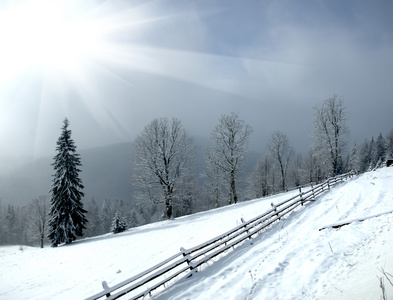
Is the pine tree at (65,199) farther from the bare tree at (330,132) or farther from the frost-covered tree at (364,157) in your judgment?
the frost-covered tree at (364,157)

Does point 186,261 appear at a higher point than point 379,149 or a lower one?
lower

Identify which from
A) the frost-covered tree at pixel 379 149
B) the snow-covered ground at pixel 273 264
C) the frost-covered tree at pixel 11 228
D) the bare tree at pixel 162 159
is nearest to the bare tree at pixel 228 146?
the bare tree at pixel 162 159

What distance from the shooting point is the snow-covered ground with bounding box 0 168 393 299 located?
595 cm

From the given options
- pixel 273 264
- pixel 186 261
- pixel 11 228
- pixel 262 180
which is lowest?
pixel 11 228

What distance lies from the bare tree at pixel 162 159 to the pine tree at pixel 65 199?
794cm

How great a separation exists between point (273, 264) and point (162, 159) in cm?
2406

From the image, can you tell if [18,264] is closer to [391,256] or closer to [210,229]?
[210,229]

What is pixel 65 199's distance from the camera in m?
27.1

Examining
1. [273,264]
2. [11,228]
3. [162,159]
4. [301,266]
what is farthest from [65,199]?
[11,228]

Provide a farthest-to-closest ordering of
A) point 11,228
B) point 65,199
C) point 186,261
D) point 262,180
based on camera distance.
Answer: point 11,228
point 262,180
point 65,199
point 186,261

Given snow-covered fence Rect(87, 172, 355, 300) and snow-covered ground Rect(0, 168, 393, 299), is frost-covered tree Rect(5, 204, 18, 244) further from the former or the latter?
snow-covered fence Rect(87, 172, 355, 300)

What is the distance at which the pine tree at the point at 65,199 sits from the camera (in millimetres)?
26391

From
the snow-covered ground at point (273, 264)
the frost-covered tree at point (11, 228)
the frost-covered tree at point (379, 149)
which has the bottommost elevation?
the frost-covered tree at point (11, 228)

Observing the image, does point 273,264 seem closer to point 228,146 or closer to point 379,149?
point 228,146
